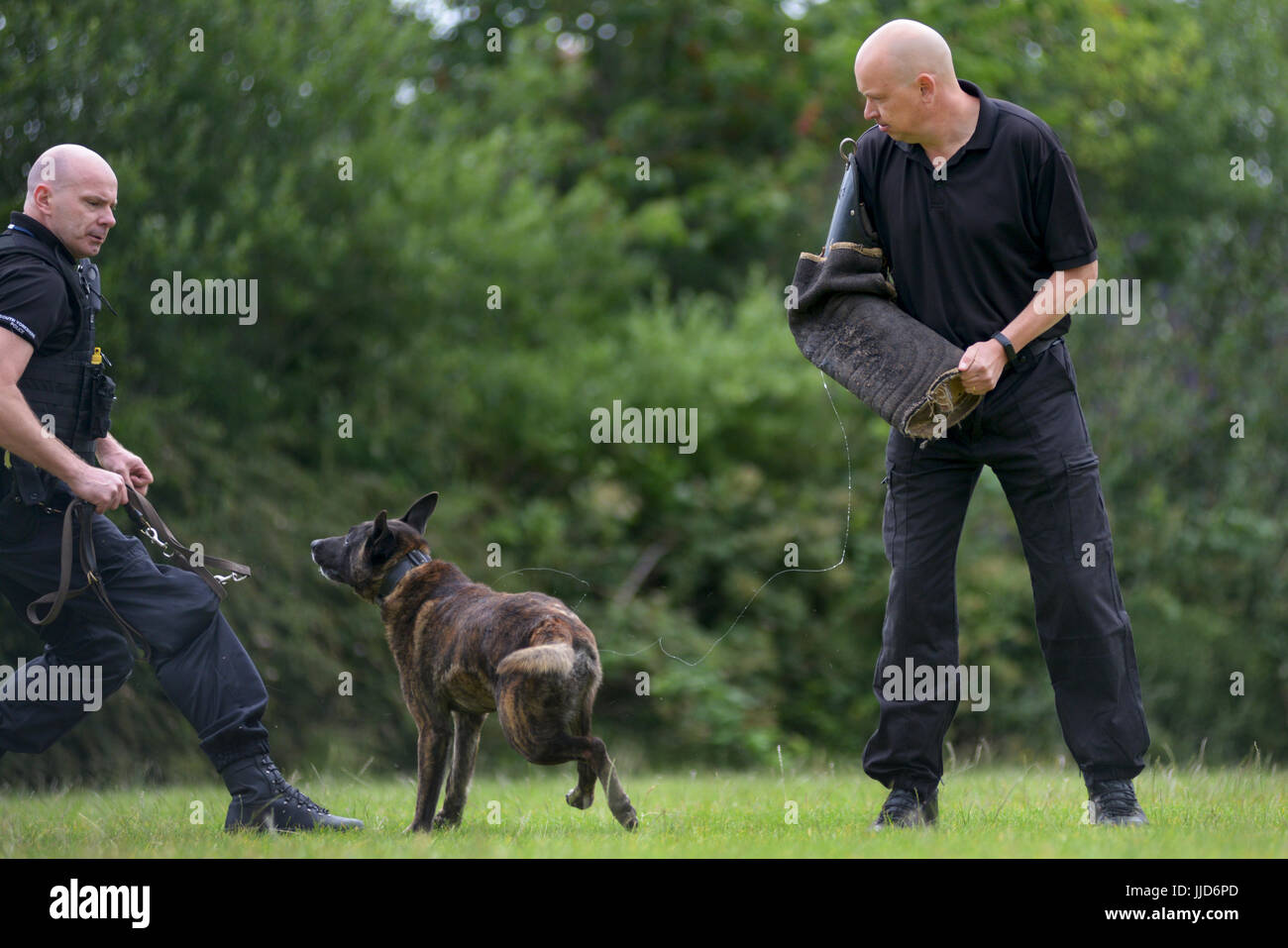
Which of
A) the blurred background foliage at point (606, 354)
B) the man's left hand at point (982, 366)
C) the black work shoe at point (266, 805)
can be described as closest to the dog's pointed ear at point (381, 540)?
the black work shoe at point (266, 805)

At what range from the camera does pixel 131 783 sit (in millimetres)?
9133

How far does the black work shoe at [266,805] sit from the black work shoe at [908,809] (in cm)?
202

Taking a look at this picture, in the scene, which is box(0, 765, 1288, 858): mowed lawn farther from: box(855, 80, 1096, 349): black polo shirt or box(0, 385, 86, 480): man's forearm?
box(855, 80, 1096, 349): black polo shirt

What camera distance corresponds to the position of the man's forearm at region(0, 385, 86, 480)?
469cm

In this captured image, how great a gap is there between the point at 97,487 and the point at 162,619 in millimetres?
611

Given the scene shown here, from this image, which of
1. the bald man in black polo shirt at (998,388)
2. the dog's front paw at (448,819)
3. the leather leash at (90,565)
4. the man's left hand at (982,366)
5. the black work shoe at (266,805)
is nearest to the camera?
the man's left hand at (982,366)

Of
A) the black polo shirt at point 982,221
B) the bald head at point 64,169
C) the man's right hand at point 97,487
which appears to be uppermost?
the bald head at point 64,169

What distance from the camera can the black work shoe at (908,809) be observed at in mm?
5016

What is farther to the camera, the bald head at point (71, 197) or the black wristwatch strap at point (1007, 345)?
the bald head at point (71, 197)

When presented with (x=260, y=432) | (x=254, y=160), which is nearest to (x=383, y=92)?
(x=254, y=160)

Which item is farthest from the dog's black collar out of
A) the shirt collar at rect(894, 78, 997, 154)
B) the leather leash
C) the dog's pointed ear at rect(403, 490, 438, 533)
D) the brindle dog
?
the shirt collar at rect(894, 78, 997, 154)

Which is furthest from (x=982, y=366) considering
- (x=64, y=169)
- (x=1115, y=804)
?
(x=64, y=169)

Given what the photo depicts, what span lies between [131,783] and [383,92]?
739 cm

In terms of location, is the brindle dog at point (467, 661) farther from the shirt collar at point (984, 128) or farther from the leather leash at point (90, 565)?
the shirt collar at point (984, 128)
